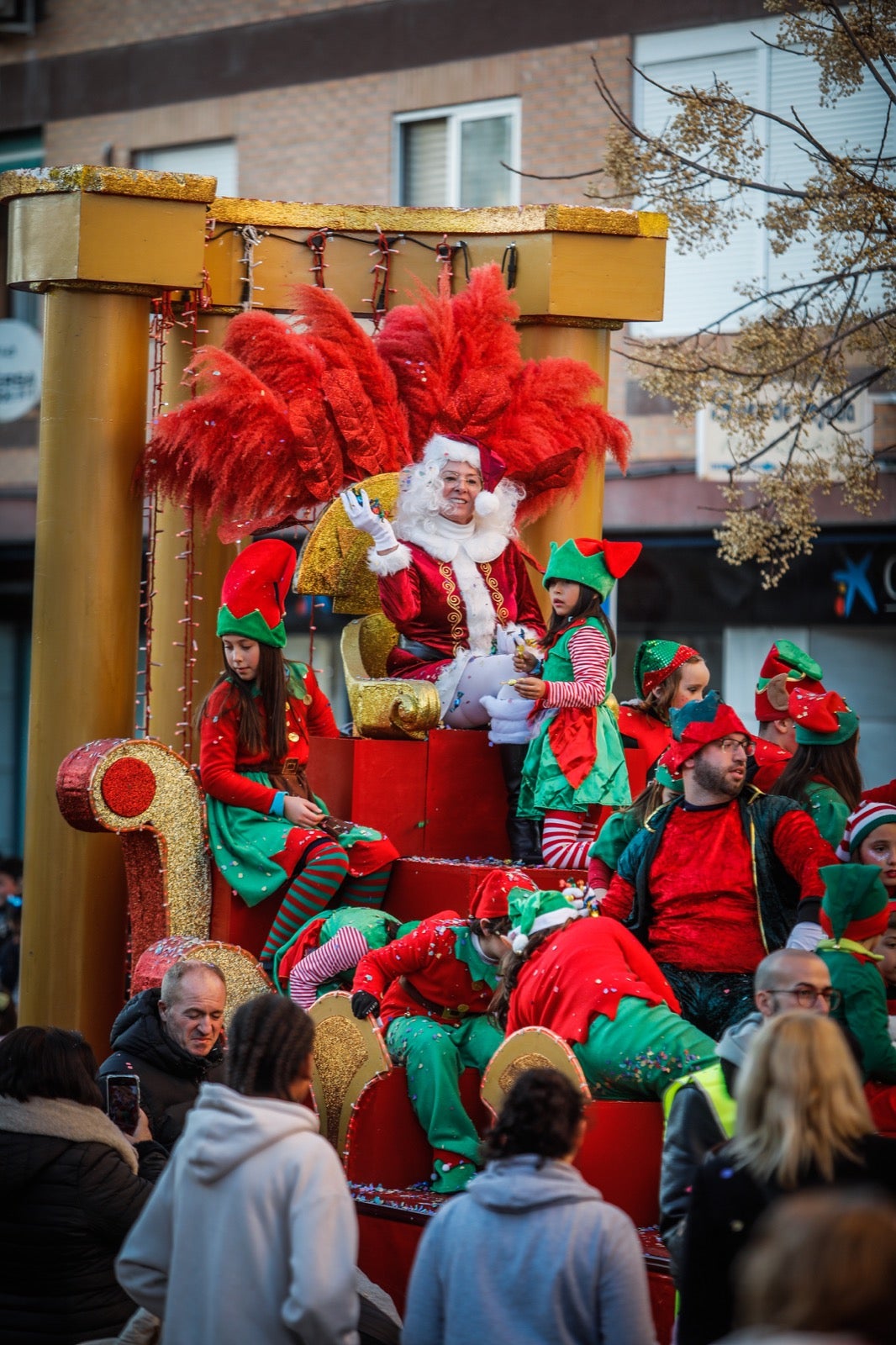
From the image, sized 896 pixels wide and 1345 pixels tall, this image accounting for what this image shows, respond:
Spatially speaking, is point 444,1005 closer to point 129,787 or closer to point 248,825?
point 248,825

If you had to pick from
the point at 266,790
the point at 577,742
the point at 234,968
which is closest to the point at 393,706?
the point at 266,790

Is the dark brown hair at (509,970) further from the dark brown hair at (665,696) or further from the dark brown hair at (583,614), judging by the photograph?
the dark brown hair at (665,696)

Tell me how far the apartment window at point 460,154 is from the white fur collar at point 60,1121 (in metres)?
11.7

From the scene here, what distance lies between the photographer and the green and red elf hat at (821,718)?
6078 millimetres

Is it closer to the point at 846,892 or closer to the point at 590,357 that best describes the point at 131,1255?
the point at 846,892

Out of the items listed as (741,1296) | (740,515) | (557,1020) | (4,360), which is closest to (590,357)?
(740,515)

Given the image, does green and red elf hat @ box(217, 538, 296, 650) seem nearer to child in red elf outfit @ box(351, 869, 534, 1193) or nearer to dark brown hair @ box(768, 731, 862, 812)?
child in red elf outfit @ box(351, 869, 534, 1193)

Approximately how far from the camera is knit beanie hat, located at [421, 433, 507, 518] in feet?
25.0

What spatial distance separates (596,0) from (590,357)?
691 cm

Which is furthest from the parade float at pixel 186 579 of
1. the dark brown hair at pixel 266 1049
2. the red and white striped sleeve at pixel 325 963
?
the dark brown hair at pixel 266 1049

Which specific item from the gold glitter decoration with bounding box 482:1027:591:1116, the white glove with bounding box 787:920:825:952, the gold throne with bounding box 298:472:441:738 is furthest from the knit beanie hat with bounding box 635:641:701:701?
the gold glitter decoration with bounding box 482:1027:591:1116

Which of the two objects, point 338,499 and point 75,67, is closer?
point 338,499

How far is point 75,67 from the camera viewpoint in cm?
1720

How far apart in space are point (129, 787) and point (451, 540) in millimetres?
1713
